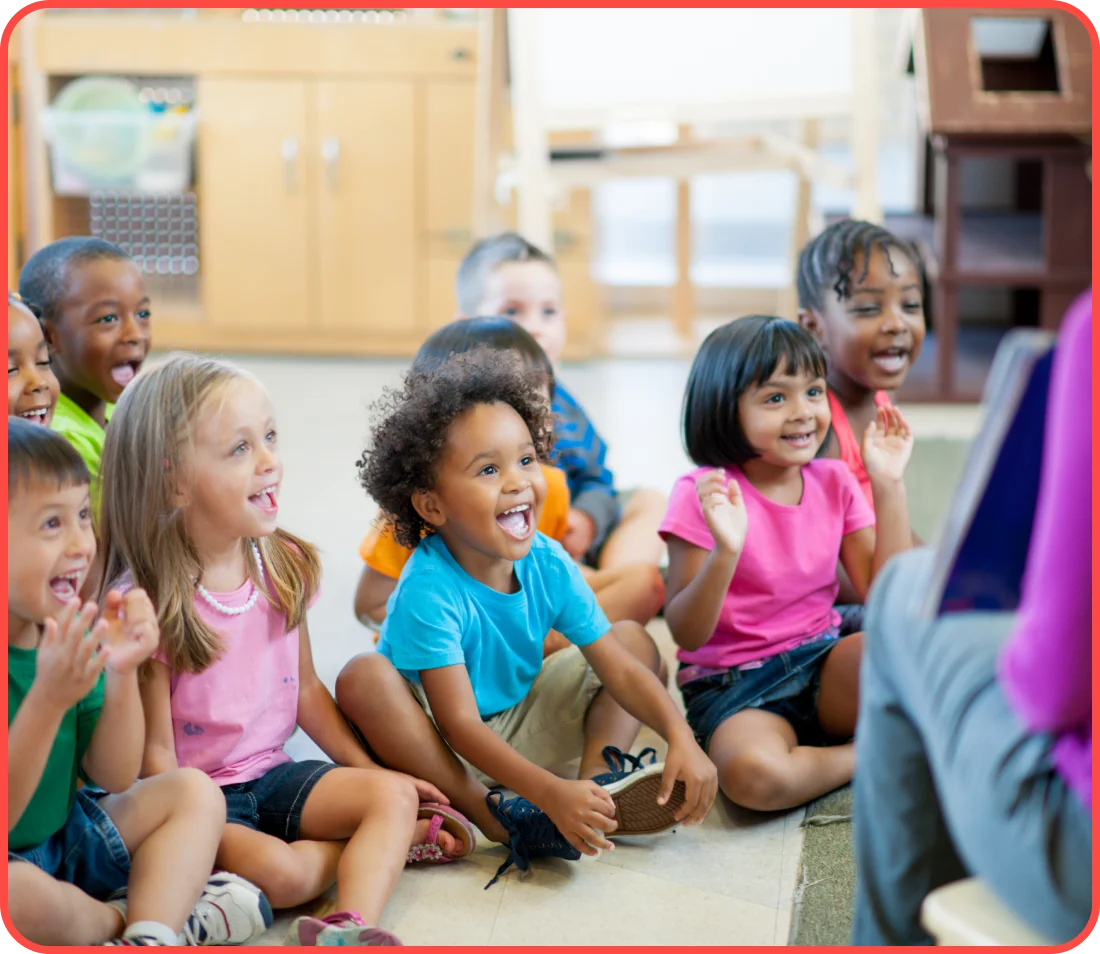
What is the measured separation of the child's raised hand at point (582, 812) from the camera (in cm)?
111

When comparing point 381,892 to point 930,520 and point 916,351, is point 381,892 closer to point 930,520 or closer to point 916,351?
point 916,351

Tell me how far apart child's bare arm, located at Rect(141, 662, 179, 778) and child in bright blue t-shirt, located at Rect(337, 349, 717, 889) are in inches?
7.3

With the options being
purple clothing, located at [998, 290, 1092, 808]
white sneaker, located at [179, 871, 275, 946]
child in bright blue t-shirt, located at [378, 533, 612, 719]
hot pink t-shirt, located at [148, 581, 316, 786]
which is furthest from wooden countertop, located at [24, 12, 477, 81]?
purple clothing, located at [998, 290, 1092, 808]

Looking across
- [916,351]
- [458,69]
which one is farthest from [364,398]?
[916,351]

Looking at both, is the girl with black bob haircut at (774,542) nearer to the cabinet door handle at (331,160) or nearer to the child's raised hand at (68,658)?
the child's raised hand at (68,658)

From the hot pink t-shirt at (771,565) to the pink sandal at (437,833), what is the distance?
0.33m

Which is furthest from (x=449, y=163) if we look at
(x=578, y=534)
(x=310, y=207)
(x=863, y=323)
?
(x=863, y=323)

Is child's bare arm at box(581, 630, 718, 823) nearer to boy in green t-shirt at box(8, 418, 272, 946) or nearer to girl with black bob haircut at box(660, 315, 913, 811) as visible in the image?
girl with black bob haircut at box(660, 315, 913, 811)

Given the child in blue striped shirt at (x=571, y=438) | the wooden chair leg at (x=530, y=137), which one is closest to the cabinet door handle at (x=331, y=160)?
the wooden chair leg at (x=530, y=137)

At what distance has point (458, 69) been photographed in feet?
10.9

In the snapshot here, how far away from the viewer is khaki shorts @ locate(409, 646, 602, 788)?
4.40ft

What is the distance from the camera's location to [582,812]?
111 cm

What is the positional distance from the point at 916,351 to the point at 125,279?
0.94m

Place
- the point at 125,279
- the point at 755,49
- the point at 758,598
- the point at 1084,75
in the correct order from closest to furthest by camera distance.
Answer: the point at 758,598, the point at 125,279, the point at 755,49, the point at 1084,75
